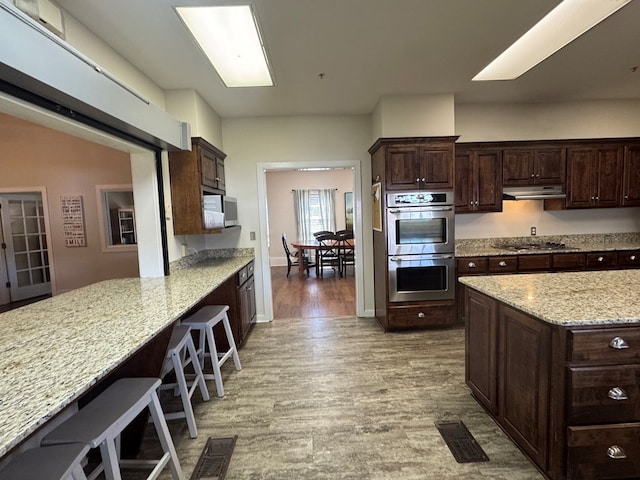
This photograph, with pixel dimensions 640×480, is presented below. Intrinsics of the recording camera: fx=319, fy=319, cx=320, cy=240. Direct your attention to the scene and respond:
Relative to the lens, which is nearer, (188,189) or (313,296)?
(188,189)

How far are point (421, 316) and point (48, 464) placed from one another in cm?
317

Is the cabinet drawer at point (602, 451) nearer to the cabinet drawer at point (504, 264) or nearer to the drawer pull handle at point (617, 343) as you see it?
the drawer pull handle at point (617, 343)

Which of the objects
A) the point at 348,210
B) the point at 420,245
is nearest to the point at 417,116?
the point at 420,245

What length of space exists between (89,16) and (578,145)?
184 inches

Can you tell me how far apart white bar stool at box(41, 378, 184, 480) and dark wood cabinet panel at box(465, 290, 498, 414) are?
179 centimetres

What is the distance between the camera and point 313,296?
5.22 m

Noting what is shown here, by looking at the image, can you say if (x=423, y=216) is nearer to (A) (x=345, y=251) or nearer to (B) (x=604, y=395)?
(B) (x=604, y=395)

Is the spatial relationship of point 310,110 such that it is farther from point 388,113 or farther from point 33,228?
point 33,228

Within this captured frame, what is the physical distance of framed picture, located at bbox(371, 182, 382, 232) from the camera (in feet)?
11.6

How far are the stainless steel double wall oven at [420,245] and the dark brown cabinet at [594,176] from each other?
1.58 meters

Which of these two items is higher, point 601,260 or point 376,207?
point 376,207

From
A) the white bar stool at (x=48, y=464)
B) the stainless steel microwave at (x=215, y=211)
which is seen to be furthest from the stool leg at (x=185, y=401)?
the stainless steel microwave at (x=215, y=211)

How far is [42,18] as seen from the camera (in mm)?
1610

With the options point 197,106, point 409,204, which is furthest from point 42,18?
→ point 409,204
